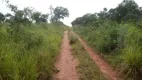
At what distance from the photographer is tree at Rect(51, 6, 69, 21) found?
60.4 metres

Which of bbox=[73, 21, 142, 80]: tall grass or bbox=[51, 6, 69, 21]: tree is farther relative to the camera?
bbox=[51, 6, 69, 21]: tree

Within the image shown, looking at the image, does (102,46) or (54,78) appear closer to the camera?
(54,78)

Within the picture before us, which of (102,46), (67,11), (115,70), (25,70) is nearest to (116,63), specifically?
(115,70)

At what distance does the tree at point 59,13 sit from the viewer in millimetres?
60434

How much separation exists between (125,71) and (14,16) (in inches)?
279

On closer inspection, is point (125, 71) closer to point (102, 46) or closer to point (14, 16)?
point (102, 46)

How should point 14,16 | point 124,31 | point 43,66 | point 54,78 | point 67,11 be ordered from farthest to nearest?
point 67,11 < point 14,16 < point 124,31 < point 54,78 < point 43,66

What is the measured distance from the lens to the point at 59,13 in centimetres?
6159

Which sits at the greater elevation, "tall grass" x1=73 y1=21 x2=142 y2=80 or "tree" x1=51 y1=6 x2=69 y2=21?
"tree" x1=51 y1=6 x2=69 y2=21

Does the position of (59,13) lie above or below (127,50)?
above

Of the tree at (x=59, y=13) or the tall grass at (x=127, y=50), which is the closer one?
the tall grass at (x=127, y=50)

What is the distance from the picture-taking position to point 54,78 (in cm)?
693

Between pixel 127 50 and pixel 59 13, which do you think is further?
pixel 59 13

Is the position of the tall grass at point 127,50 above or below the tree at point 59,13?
below
